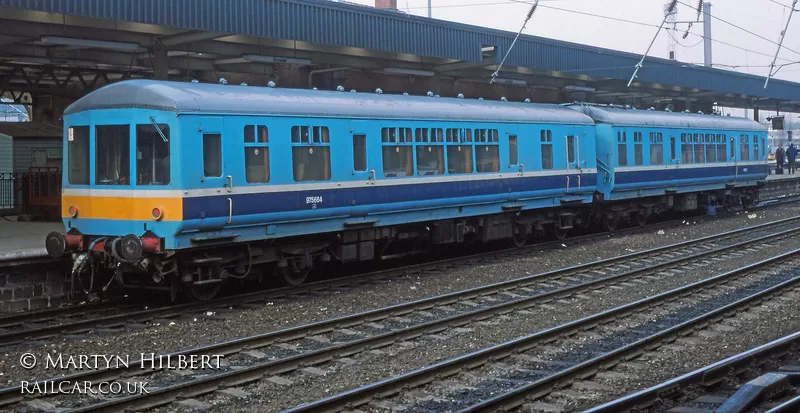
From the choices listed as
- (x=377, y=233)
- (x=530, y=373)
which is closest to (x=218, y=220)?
(x=377, y=233)

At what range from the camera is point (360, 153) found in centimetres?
1442

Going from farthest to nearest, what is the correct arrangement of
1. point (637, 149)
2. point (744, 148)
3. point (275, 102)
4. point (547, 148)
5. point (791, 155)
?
1. point (791, 155)
2. point (744, 148)
3. point (637, 149)
4. point (547, 148)
5. point (275, 102)

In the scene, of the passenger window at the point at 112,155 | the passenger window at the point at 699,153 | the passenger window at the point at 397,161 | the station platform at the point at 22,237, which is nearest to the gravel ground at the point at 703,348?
the passenger window at the point at 397,161

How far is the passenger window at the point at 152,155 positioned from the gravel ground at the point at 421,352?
13.2ft

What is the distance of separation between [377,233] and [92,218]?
197 inches

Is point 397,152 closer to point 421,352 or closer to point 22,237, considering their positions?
point 421,352

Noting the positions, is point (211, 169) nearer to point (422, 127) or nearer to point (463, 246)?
point (422, 127)

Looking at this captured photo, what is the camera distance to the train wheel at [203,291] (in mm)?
12411

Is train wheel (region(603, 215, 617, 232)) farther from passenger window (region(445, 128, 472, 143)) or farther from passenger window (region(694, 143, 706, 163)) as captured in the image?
passenger window (region(445, 128, 472, 143))

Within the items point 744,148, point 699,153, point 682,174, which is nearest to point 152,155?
point 682,174

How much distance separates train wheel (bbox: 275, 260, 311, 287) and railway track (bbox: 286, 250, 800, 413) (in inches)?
195

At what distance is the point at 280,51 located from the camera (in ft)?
64.5

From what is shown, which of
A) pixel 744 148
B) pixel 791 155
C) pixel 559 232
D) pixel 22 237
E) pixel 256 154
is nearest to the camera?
pixel 256 154

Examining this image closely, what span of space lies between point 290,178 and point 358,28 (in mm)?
7061
